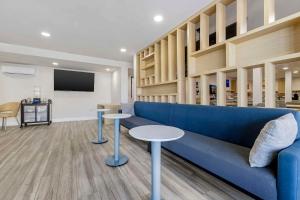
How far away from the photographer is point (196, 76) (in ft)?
9.12

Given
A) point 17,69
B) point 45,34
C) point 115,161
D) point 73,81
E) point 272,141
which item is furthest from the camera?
point 73,81

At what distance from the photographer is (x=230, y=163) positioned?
1.31 meters

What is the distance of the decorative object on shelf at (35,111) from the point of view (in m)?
5.15

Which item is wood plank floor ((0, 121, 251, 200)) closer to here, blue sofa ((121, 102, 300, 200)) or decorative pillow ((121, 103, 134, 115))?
blue sofa ((121, 102, 300, 200))

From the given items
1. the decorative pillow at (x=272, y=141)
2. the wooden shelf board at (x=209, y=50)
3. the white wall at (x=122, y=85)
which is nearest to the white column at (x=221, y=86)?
the wooden shelf board at (x=209, y=50)

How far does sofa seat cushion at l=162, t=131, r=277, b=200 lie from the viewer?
43.6 inches

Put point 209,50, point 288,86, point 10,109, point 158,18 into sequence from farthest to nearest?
point 288,86 < point 10,109 < point 158,18 < point 209,50

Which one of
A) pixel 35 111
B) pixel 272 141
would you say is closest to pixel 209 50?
pixel 272 141

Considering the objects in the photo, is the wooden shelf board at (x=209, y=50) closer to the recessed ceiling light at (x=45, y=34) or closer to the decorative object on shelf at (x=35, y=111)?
the recessed ceiling light at (x=45, y=34)

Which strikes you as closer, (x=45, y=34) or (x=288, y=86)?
(x=45, y=34)

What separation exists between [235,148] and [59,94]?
6.51 meters

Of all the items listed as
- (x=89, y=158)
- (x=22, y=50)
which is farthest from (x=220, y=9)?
(x=22, y=50)

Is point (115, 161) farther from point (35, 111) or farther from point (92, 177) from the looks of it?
point (35, 111)

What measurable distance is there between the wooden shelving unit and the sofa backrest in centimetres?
30
